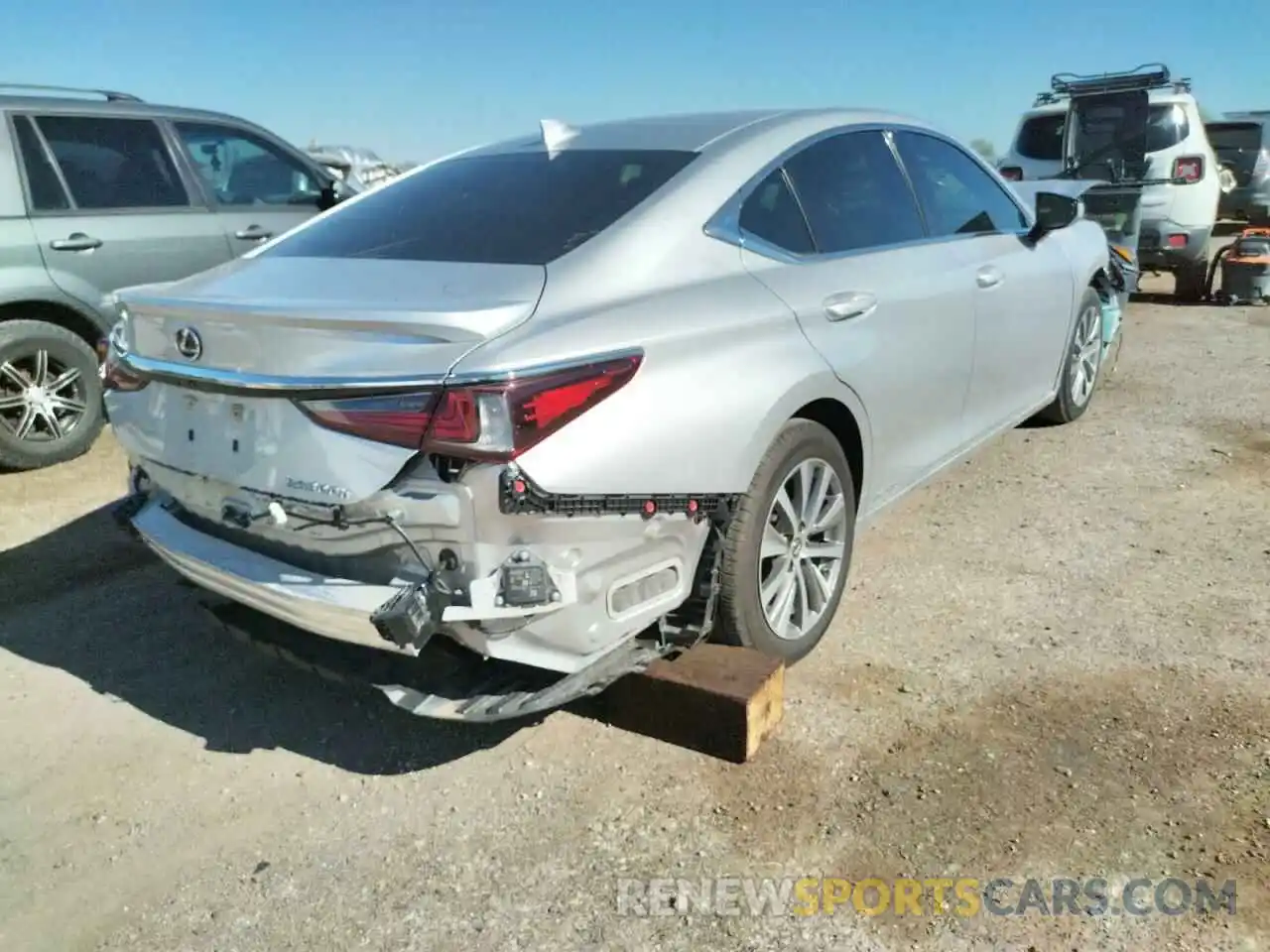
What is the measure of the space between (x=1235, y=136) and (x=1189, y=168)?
690cm

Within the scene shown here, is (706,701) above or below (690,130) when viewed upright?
below

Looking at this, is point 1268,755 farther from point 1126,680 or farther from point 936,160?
point 936,160

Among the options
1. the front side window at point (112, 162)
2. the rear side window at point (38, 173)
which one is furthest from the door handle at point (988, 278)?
the rear side window at point (38, 173)

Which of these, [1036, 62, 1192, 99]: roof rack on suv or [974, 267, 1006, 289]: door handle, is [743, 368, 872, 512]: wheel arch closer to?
[974, 267, 1006, 289]: door handle

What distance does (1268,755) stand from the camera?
8.86ft

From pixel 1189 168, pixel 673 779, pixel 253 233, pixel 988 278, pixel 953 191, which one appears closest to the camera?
pixel 673 779

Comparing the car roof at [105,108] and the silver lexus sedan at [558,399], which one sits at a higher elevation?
the car roof at [105,108]

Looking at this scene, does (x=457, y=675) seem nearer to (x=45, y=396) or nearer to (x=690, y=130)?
(x=690, y=130)

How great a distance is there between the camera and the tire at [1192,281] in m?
10.1

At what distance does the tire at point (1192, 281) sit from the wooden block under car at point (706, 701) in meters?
9.00

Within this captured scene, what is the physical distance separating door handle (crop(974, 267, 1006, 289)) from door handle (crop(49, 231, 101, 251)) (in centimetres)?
451

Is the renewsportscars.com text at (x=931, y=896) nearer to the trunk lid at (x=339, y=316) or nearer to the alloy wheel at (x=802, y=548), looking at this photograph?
the alloy wheel at (x=802, y=548)

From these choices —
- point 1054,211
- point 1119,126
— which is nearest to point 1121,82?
point 1119,126

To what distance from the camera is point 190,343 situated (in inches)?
102
